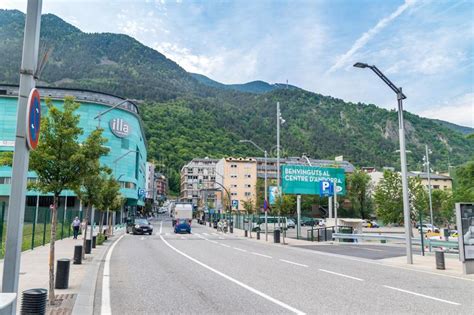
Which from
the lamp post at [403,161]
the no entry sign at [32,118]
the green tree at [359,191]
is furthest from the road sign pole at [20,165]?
the green tree at [359,191]

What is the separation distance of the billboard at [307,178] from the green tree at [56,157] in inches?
1002


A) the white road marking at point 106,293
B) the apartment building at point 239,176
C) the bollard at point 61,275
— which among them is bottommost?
the white road marking at point 106,293

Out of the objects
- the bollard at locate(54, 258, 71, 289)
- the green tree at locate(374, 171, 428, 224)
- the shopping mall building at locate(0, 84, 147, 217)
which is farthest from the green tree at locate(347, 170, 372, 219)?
the bollard at locate(54, 258, 71, 289)

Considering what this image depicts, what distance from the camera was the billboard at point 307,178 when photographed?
33250mm

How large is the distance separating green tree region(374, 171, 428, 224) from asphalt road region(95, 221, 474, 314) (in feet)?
122

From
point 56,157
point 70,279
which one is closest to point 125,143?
point 70,279

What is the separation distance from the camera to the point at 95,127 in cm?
6225

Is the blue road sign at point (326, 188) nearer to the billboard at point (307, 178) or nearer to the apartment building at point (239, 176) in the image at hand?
the billboard at point (307, 178)

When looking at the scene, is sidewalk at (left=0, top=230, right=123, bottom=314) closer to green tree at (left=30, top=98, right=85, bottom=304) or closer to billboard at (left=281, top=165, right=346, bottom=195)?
green tree at (left=30, top=98, right=85, bottom=304)

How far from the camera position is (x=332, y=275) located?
12609 mm

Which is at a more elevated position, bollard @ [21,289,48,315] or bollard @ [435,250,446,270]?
bollard @ [21,289,48,315]

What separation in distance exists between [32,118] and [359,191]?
96.7 m

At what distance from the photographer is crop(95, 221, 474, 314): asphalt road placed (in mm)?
7805

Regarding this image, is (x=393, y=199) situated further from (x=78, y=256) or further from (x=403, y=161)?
(x=78, y=256)
